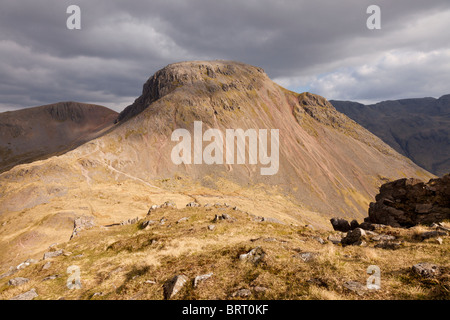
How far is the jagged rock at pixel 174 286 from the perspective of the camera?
10220 mm

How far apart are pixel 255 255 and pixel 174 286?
481 centimetres

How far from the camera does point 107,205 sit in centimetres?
5197

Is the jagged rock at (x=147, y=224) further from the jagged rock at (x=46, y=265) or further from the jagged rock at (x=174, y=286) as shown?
the jagged rock at (x=174, y=286)

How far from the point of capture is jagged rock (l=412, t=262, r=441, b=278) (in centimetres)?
881

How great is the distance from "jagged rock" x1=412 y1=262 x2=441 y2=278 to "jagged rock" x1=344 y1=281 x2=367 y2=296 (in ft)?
7.89

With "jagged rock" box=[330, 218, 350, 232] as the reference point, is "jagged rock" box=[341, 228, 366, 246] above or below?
above

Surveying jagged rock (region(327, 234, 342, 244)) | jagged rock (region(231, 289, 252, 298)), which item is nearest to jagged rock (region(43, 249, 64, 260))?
jagged rock (region(231, 289, 252, 298))

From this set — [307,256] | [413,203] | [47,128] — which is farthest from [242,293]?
[47,128]

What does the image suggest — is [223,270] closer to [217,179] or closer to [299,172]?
[217,179]

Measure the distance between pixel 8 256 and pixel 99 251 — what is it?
74.3ft

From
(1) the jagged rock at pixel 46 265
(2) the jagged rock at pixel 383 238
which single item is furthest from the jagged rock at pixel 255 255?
(1) the jagged rock at pixel 46 265

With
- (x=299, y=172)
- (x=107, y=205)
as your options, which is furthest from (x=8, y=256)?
(x=299, y=172)

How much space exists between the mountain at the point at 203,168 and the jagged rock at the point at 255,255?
1640cm

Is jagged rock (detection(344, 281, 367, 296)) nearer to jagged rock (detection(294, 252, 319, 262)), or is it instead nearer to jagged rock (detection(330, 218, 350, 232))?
jagged rock (detection(294, 252, 319, 262))
